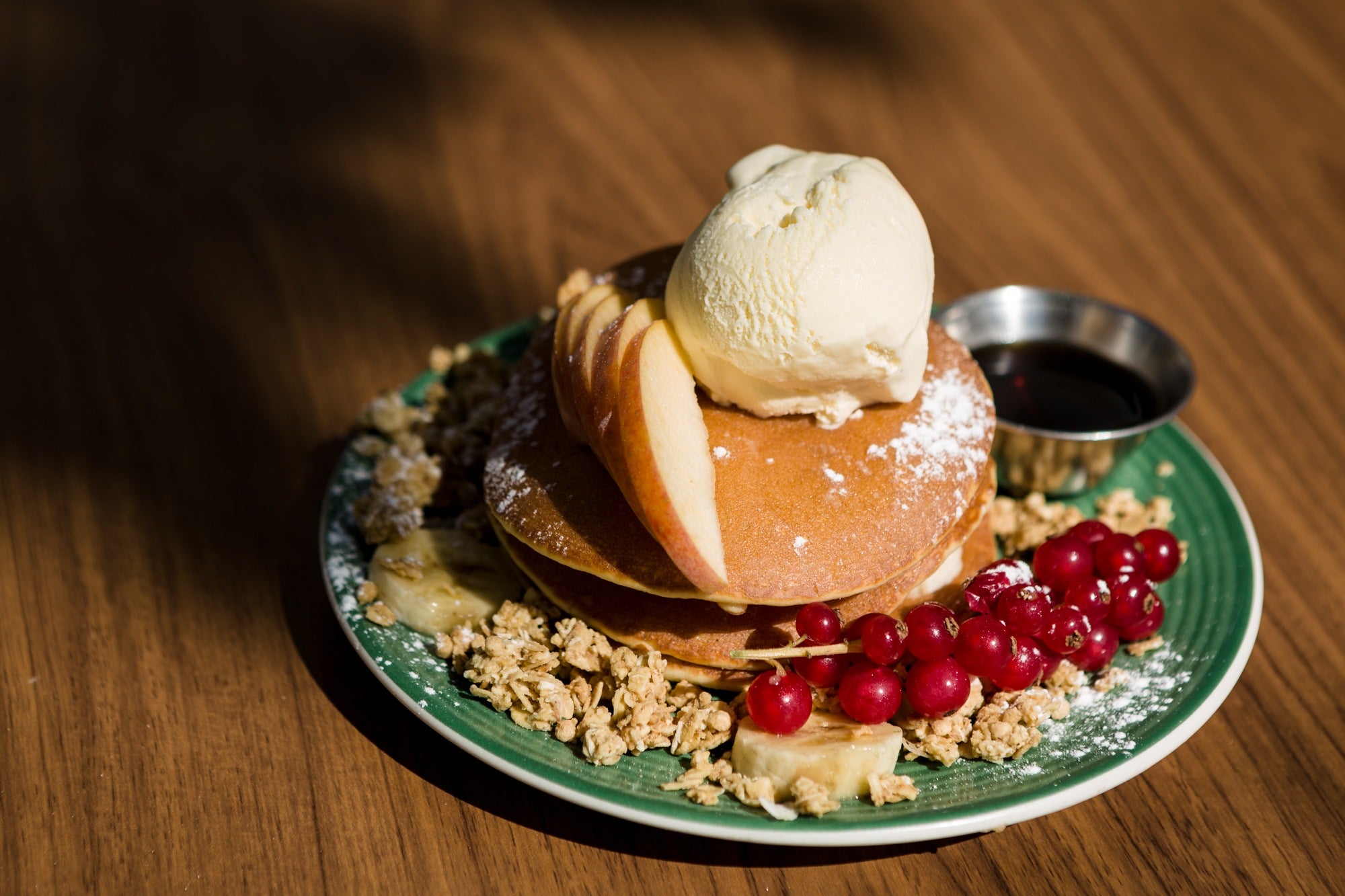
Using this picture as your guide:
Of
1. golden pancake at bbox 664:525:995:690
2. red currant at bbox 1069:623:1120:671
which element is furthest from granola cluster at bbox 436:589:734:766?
red currant at bbox 1069:623:1120:671

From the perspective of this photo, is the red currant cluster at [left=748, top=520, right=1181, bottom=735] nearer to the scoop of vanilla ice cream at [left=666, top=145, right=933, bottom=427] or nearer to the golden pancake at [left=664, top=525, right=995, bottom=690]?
the golden pancake at [left=664, top=525, right=995, bottom=690]

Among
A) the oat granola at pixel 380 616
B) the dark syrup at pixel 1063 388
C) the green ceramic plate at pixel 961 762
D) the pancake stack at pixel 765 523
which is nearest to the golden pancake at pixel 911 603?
the pancake stack at pixel 765 523

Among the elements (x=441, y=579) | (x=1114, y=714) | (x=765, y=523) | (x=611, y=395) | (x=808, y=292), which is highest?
(x=808, y=292)

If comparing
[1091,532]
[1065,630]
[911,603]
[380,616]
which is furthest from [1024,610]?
[380,616]

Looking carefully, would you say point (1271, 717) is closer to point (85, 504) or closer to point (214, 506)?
point (214, 506)

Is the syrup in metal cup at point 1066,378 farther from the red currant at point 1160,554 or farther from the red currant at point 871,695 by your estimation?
the red currant at point 871,695

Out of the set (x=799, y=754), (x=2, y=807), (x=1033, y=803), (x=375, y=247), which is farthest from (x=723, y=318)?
(x=375, y=247)

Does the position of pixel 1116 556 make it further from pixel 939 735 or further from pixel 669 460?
pixel 669 460
